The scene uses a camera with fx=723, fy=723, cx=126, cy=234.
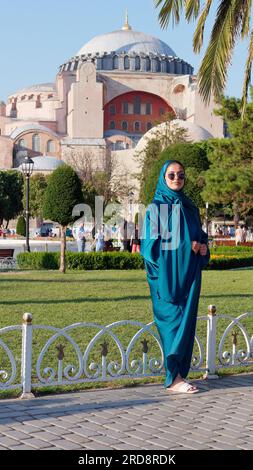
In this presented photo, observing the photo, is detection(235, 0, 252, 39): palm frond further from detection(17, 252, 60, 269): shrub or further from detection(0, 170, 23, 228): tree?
detection(0, 170, 23, 228): tree

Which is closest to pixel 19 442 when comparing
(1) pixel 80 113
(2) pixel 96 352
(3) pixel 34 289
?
(2) pixel 96 352

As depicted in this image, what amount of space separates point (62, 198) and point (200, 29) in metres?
Answer: 7.83

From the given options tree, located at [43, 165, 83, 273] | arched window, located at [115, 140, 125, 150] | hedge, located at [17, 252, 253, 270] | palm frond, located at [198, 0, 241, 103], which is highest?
arched window, located at [115, 140, 125, 150]

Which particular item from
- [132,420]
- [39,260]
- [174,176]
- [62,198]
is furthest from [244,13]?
[39,260]

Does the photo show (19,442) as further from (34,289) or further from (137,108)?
(137,108)

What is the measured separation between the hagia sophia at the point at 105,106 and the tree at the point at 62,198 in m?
37.8

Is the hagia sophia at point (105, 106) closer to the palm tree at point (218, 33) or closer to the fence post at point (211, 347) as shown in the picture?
the palm tree at point (218, 33)

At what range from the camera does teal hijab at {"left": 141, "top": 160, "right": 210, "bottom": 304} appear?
4.57 m

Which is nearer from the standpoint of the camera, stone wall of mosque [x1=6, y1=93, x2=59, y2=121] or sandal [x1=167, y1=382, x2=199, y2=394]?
sandal [x1=167, y1=382, x2=199, y2=394]

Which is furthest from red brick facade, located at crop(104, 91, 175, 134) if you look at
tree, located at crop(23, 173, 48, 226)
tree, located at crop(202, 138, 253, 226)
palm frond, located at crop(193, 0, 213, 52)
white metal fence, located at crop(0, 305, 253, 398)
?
white metal fence, located at crop(0, 305, 253, 398)

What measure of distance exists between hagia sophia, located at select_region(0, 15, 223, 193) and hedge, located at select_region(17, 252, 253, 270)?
35.9 meters

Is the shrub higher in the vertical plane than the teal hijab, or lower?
lower

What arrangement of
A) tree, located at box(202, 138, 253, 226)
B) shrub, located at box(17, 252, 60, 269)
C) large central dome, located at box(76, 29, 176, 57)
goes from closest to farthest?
tree, located at box(202, 138, 253, 226) < shrub, located at box(17, 252, 60, 269) < large central dome, located at box(76, 29, 176, 57)

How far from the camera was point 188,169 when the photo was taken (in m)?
19.5
